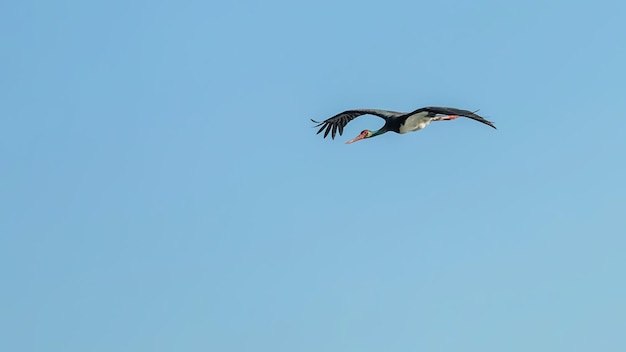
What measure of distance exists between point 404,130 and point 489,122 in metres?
10.6

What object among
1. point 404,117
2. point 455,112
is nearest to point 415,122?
point 404,117

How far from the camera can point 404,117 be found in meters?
77.1

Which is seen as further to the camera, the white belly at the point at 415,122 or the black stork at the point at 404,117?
the white belly at the point at 415,122

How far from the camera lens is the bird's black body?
69.8 metres

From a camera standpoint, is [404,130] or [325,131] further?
[325,131]

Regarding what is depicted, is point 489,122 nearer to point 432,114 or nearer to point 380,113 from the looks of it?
point 432,114

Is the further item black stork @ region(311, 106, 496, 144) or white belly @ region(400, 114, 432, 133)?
white belly @ region(400, 114, 432, 133)

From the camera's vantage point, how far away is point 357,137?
81312mm

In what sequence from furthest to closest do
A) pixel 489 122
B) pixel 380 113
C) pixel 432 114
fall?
1. pixel 380 113
2. pixel 432 114
3. pixel 489 122

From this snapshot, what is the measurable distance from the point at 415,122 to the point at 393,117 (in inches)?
90.8

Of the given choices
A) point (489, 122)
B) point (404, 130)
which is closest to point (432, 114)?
point (404, 130)

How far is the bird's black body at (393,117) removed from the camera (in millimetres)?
69750

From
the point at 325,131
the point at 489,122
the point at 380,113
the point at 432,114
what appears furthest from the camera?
the point at 325,131

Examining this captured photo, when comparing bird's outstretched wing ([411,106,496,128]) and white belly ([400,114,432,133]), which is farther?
white belly ([400,114,432,133])
